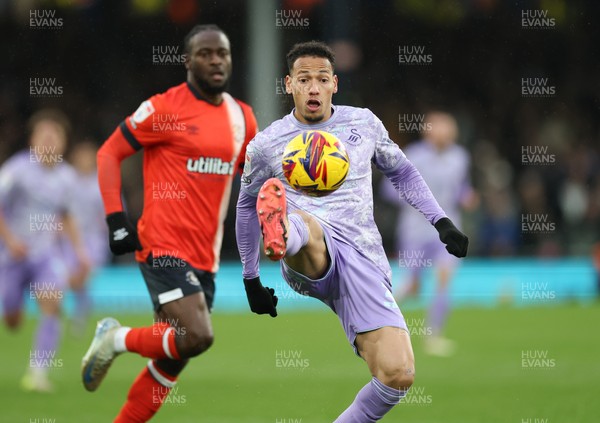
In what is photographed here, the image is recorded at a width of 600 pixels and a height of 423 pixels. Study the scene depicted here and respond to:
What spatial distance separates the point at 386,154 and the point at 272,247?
126cm

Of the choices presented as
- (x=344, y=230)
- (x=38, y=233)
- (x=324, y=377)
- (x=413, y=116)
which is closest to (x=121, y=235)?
(x=344, y=230)

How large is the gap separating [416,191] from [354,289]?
754 millimetres

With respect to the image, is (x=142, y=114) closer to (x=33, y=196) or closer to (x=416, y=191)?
(x=416, y=191)

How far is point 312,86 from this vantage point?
6258mm

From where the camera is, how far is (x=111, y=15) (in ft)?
77.8

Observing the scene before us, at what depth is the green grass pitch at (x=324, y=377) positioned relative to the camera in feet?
28.0

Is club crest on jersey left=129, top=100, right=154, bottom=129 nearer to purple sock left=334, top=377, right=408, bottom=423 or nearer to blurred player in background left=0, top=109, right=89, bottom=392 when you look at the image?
purple sock left=334, top=377, right=408, bottom=423

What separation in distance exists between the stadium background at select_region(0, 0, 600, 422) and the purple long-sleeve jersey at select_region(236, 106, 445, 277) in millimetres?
4559

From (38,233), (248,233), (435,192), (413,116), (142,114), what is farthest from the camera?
(413,116)

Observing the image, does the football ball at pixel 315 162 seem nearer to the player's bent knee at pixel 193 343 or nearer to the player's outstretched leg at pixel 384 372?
the player's outstretched leg at pixel 384 372

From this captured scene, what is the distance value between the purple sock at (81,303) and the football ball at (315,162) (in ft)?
32.9

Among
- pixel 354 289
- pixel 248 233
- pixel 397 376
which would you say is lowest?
pixel 397 376

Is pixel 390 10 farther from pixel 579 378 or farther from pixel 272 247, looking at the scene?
pixel 272 247

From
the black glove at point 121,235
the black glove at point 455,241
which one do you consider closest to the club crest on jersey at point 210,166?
the black glove at point 121,235
